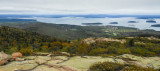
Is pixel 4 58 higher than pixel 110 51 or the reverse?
higher

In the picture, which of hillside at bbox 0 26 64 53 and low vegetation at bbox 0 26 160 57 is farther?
hillside at bbox 0 26 64 53

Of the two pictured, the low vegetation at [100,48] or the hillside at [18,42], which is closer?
the low vegetation at [100,48]

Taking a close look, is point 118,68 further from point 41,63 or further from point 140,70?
point 41,63

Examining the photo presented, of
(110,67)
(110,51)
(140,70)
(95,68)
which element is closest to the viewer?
(140,70)

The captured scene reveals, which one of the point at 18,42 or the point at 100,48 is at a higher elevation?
the point at 100,48

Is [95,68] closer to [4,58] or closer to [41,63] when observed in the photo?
[41,63]

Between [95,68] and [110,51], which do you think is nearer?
[95,68]

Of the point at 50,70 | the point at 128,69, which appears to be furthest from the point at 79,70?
the point at 128,69

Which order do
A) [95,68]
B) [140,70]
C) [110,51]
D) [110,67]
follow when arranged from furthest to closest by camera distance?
[110,51]
[95,68]
[110,67]
[140,70]

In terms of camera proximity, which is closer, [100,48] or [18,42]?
[100,48]

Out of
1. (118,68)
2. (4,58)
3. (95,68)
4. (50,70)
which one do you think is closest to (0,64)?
(4,58)
